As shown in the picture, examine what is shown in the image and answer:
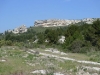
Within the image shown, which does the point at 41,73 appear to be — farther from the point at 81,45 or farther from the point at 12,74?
the point at 81,45

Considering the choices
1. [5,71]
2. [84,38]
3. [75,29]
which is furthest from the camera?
[75,29]

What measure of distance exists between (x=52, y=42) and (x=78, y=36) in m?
12.2

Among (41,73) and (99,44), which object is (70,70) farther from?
(99,44)

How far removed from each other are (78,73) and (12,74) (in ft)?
16.7

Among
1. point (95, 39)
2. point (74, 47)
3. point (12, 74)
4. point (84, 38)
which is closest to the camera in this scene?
point (12, 74)

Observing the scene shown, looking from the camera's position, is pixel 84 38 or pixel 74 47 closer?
pixel 74 47

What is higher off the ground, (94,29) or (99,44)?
(94,29)

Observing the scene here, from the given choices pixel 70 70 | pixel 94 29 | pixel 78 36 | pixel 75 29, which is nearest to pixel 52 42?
pixel 75 29

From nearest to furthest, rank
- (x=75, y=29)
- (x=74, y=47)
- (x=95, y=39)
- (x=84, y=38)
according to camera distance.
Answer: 1. (x=74, y=47)
2. (x=95, y=39)
3. (x=84, y=38)
4. (x=75, y=29)

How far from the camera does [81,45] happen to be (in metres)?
43.9

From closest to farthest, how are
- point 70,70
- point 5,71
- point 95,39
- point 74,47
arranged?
point 5,71 < point 70,70 < point 74,47 < point 95,39

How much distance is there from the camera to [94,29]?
48.5 meters

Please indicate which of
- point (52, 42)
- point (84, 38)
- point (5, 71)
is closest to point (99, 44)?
point (84, 38)

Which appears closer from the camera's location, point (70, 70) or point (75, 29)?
point (70, 70)
